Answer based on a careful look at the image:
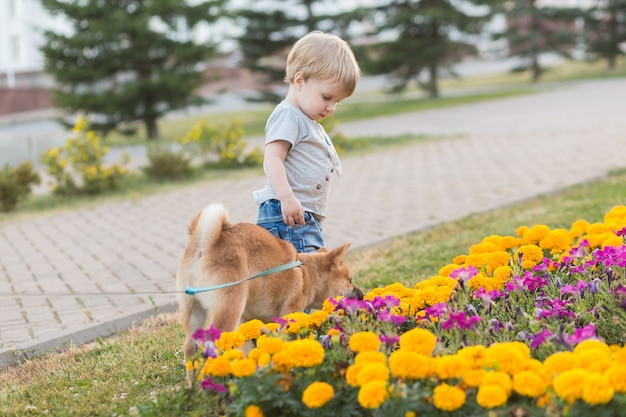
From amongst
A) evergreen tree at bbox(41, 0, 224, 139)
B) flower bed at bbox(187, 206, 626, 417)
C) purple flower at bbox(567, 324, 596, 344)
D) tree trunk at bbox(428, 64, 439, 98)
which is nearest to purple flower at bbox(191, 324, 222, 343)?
flower bed at bbox(187, 206, 626, 417)

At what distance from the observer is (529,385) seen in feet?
9.25

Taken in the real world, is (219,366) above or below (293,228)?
below

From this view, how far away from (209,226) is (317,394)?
3.66 feet

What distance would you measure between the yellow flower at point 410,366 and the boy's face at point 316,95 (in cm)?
185

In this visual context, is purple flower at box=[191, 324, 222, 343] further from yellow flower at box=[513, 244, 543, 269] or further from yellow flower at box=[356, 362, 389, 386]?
yellow flower at box=[513, 244, 543, 269]

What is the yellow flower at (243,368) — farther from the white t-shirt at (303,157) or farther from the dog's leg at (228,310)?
the white t-shirt at (303,157)

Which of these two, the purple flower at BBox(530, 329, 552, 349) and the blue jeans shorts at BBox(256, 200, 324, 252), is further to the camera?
the blue jeans shorts at BBox(256, 200, 324, 252)

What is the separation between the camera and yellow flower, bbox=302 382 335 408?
9.37 feet

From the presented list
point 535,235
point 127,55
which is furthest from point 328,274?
point 127,55

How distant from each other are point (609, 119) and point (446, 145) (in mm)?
4320

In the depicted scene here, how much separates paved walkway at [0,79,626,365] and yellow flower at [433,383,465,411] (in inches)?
76.6

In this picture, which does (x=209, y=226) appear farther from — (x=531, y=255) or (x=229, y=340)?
(x=531, y=255)

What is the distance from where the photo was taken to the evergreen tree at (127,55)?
20297 millimetres

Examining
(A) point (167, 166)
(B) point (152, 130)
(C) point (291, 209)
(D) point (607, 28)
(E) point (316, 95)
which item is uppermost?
(E) point (316, 95)
